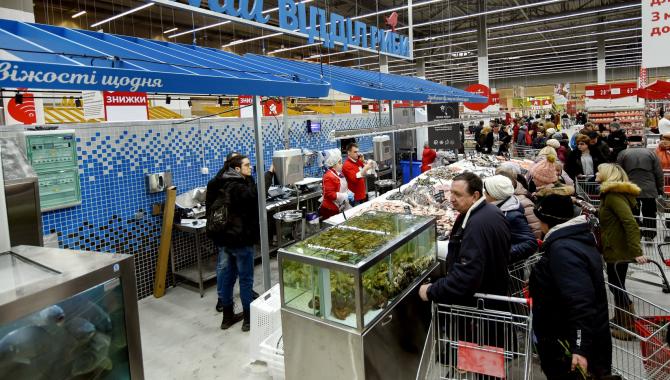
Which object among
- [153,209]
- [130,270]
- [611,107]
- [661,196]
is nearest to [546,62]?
[611,107]

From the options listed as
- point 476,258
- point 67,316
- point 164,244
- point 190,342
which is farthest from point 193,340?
point 67,316

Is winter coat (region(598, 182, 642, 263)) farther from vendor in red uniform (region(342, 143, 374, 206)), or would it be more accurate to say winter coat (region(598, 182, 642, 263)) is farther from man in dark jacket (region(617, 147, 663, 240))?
vendor in red uniform (region(342, 143, 374, 206))

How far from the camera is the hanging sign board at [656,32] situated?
5.79m

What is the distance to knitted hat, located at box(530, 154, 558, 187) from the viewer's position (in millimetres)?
5574

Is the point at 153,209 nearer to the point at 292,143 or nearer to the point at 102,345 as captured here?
the point at 292,143

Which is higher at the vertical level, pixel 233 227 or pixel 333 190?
pixel 333 190

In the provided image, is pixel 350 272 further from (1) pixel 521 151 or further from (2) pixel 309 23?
(1) pixel 521 151

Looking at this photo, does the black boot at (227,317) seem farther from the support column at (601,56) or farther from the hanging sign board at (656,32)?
the support column at (601,56)

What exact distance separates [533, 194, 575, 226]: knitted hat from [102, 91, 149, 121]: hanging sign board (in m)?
8.90

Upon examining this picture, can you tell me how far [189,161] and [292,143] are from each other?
303cm

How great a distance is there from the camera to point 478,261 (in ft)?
9.38

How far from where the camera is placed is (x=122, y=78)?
282 cm

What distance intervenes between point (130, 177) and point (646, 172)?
7.33 m

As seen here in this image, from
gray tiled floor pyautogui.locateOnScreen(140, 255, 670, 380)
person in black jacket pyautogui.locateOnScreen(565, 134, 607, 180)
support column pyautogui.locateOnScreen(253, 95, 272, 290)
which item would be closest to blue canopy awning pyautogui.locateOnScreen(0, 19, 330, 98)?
support column pyautogui.locateOnScreen(253, 95, 272, 290)
